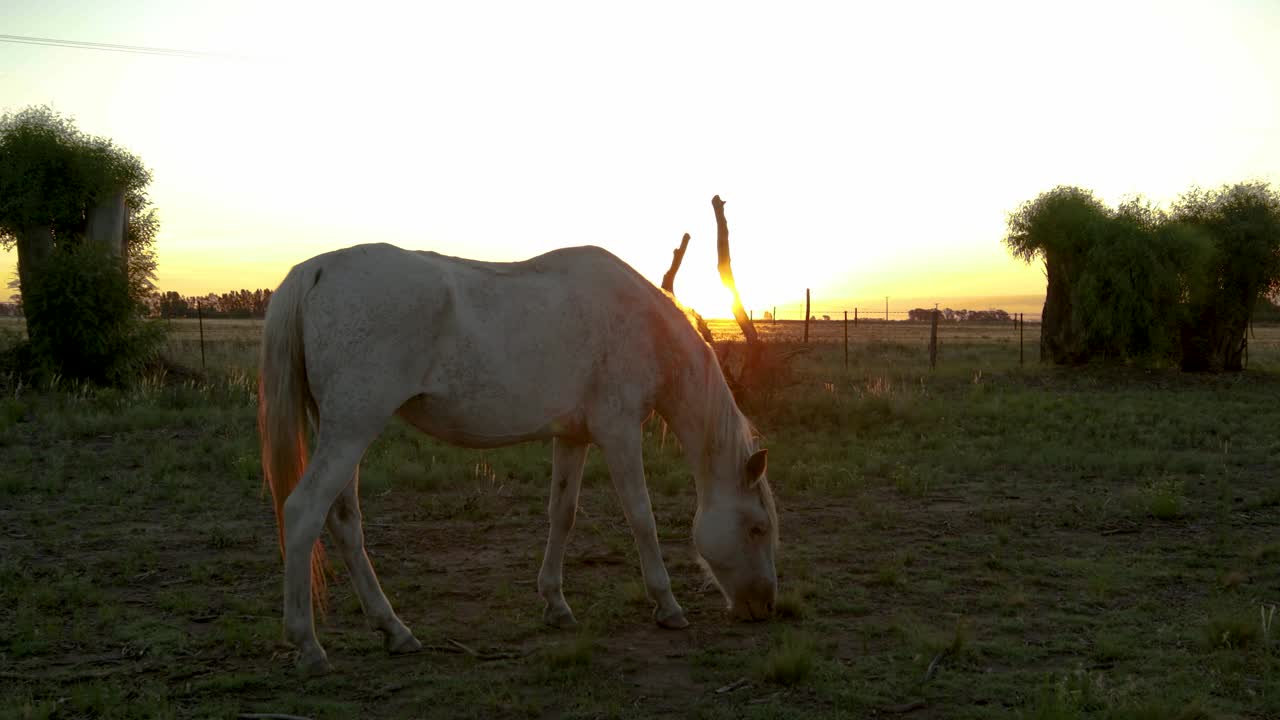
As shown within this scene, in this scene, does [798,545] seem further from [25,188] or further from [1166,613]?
[25,188]

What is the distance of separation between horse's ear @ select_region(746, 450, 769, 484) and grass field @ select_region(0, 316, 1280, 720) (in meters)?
0.81

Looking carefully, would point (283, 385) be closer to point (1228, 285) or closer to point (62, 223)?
point (62, 223)

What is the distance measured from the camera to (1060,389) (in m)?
19.4

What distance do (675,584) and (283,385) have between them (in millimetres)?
2959

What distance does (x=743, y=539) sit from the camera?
17.0 ft

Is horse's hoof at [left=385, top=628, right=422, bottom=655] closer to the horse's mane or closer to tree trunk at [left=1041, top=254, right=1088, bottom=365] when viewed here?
the horse's mane

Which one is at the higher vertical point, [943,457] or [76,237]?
[76,237]

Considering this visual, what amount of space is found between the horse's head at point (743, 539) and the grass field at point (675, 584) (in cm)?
17

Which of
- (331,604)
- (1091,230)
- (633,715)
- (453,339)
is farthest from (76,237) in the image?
(1091,230)

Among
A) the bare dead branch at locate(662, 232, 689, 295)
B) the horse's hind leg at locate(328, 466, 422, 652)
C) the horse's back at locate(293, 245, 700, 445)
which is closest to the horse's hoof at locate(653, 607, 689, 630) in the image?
the horse's back at locate(293, 245, 700, 445)

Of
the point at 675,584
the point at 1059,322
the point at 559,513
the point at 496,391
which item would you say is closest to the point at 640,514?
the point at 559,513

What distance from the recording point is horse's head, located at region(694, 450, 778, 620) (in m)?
5.18

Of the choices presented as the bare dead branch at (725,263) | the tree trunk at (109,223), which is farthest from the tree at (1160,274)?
the tree trunk at (109,223)

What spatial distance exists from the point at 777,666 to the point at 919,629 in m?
1.12
